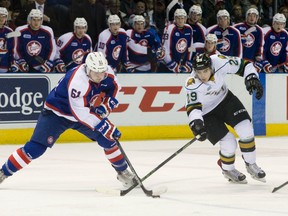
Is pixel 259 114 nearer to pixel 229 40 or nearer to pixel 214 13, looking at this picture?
pixel 229 40

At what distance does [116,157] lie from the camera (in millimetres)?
6961

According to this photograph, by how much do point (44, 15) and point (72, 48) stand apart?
0.54 metres

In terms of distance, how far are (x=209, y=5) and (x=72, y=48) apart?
286 centimetres

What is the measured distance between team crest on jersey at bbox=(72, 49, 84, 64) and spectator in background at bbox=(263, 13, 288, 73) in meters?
2.87

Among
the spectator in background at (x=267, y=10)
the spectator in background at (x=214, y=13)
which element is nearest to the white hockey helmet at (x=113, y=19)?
the spectator in background at (x=214, y=13)

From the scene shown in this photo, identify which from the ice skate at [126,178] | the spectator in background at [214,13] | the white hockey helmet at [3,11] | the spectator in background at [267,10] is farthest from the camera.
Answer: the spectator in background at [267,10]

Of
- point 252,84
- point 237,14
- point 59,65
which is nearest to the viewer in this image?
point 252,84

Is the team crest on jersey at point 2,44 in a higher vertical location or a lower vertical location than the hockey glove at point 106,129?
lower

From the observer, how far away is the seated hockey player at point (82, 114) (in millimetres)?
6586

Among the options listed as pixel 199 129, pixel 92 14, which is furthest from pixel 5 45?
pixel 199 129

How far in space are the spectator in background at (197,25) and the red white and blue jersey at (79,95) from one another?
5.65 metres

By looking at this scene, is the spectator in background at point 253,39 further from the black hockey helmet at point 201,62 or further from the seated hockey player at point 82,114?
the seated hockey player at point 82,114

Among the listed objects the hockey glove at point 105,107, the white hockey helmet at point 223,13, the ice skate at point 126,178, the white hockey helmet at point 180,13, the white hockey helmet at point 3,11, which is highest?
the hockey glove at point 105,107

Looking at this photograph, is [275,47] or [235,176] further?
[275,47]
